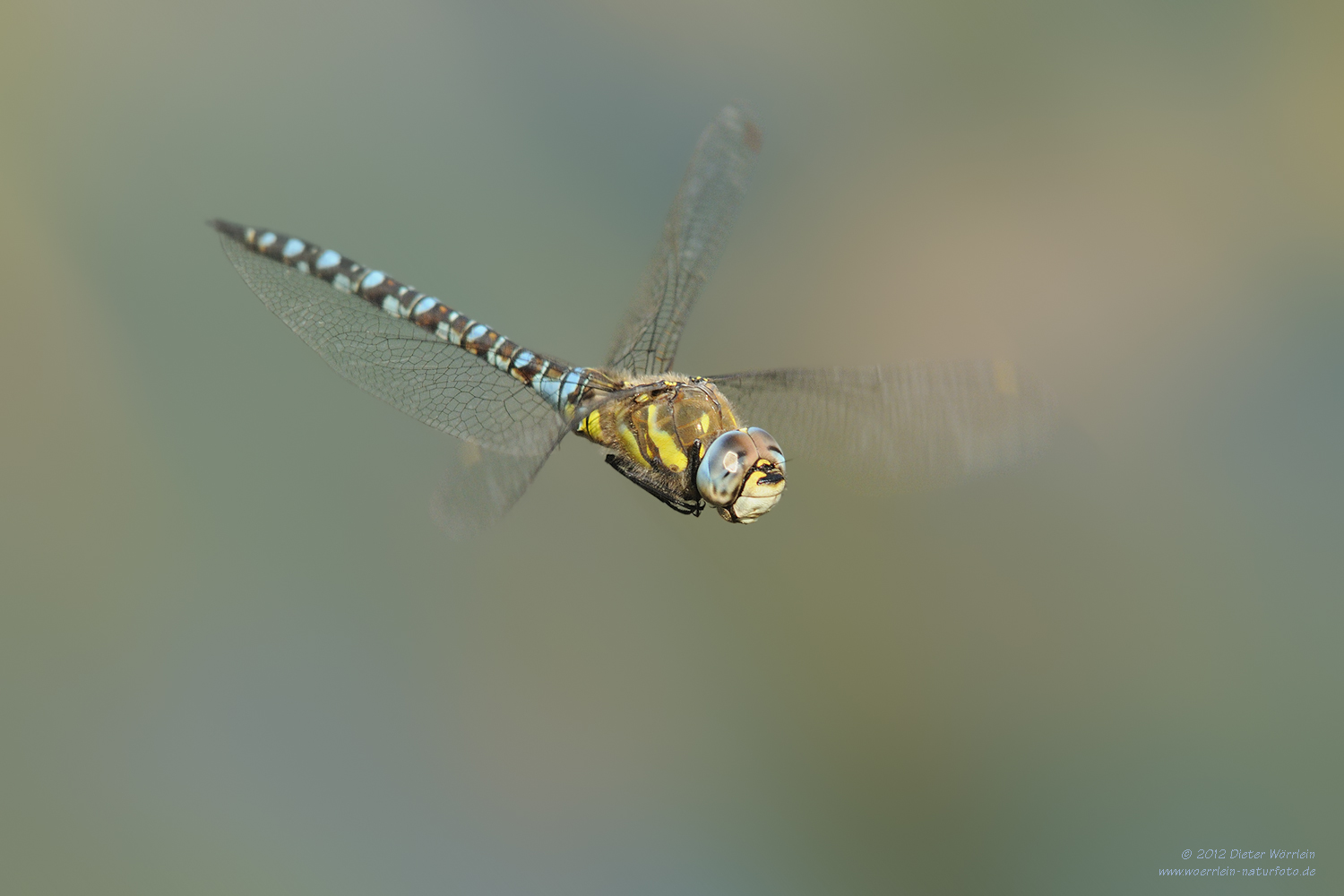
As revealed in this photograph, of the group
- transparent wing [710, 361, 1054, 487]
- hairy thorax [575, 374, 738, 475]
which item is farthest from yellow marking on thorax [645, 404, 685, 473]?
transparent wing [710, 361, 1054, 487]

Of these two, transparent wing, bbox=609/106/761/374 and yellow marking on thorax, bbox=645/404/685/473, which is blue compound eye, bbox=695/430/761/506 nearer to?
yellow marking on thorax, bbox=645/404/685/473

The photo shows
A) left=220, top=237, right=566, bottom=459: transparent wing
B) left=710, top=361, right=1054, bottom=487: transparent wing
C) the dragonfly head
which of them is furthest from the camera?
left=220, top=237, right=566, bottom=459: transparent wing

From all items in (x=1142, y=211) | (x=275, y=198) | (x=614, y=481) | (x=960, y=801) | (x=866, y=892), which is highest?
(x=1142, y=211)

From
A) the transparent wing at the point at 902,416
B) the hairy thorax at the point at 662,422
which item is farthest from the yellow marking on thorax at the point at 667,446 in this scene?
the transparent wing at the point at 902,416

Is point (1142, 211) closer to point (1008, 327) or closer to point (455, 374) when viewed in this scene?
point (1008, 327)

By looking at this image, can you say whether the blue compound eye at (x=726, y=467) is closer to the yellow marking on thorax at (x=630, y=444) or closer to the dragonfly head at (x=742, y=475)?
the dragonfly head at (x=742, y=475)

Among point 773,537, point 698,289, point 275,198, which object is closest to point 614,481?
point 773,537

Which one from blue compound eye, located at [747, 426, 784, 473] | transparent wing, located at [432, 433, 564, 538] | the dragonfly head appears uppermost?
blue compound eye, located at [747, 426, 784, 473]
